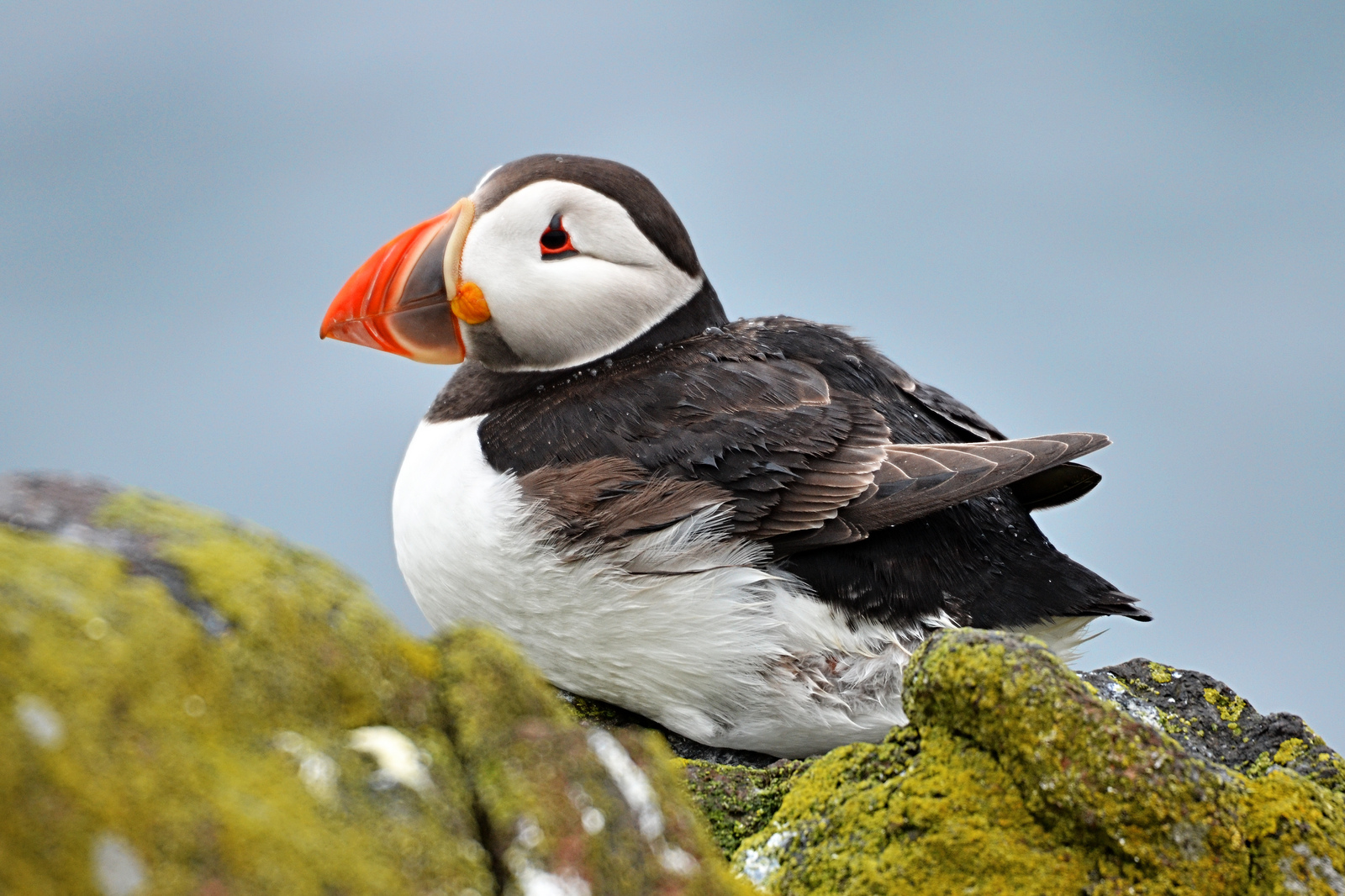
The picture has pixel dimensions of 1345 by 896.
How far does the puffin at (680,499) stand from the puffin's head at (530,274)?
0.03 ft

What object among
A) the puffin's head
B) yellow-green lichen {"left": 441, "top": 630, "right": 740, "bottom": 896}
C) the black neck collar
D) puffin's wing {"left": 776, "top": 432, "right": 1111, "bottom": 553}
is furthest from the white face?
yellow-green lichen {"left": 441, "top": 630, "right": 740, "bottom": 896}

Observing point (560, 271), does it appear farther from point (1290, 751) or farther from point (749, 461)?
point (1290, 751)

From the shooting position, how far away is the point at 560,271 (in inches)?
186

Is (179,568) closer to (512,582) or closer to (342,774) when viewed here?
(342,774)

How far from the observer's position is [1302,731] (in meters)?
3.79

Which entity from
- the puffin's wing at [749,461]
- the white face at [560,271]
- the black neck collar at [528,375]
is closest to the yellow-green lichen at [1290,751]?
the puffin's wing at [749,461]

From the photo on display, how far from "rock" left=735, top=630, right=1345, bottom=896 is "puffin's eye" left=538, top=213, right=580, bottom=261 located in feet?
8.44

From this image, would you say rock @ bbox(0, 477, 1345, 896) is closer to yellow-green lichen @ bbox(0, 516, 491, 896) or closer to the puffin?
yellow-green lichen @ bbox(0, 516, 491, 896)

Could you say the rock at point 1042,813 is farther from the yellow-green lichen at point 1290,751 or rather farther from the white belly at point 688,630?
the white belly at point 688,630

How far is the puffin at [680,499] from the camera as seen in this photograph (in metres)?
4.08

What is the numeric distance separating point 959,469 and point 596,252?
1.75 meters

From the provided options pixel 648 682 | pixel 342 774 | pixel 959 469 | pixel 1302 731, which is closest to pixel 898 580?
pixel 959 469

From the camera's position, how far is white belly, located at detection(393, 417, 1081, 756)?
160 inches

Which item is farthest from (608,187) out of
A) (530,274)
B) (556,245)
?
(530,274)
